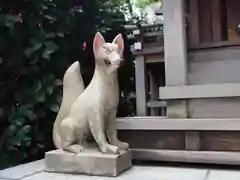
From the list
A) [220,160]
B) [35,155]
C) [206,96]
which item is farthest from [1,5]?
[220,160]

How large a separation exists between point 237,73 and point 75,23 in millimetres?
1249

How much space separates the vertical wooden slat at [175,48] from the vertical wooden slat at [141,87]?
0.49m

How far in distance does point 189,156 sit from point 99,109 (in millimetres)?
416

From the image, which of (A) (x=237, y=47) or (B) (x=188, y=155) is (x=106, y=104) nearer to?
Answer: (B) (x=188, y=155)

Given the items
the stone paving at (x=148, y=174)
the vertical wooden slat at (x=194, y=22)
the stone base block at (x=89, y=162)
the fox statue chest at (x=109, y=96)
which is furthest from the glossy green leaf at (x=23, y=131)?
the vertical wooden slat at (x=194, y=22)

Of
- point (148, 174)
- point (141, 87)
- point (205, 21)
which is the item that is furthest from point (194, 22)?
point (148, 174)

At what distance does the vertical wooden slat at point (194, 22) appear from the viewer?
1.50 m

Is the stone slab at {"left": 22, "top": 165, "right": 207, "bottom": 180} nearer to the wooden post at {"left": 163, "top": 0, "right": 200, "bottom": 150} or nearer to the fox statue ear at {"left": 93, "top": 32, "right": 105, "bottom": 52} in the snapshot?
the wooden post at {"left": 163, "top": 0, "right": 200, "bottom": 150}

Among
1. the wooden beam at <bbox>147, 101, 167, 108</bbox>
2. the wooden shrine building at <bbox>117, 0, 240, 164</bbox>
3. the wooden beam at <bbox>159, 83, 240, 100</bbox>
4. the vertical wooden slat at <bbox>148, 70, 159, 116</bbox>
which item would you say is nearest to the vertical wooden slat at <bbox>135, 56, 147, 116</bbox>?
the wooden beam at <bbox>147, 101, 167, 108</bbox>

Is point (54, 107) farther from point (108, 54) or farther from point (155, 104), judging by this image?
point (108, 54)

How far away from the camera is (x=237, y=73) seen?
1380 millimetres

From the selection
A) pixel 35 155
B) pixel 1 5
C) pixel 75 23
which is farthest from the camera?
pixel 75 23

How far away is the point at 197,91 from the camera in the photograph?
4.50ft

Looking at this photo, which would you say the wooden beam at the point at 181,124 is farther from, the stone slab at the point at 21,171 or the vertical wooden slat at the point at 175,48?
the stone slab at the point at 21,171
